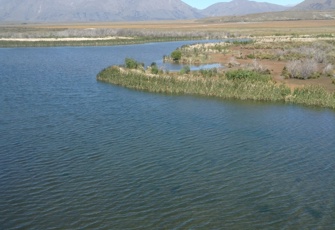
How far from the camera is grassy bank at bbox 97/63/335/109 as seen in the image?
98.2ft

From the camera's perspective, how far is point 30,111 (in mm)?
26188

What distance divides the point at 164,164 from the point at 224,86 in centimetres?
1667

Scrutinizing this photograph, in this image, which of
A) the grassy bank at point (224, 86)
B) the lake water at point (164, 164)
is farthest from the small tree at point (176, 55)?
the lake water at point (164, 164)

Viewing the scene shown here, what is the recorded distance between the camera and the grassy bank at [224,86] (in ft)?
98.2

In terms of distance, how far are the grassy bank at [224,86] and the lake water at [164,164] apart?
1451 millimetres

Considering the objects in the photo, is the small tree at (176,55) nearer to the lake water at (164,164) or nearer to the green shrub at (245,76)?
the green shrub at (245,76)

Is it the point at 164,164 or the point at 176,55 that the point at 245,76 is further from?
the point at 176,55

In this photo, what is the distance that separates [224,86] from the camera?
3262 cm

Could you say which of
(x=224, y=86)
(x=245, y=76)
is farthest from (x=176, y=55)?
(x=224, y=86)

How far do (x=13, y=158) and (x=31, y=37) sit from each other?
299 ft

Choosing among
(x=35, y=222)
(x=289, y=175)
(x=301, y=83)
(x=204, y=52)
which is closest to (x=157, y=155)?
(x=289, y=175)

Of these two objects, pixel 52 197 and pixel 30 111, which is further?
pixel 30 111

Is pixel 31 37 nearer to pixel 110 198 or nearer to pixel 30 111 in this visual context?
pixel 30 111

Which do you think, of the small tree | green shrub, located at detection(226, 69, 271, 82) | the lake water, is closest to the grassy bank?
green shrub, located at detection(226, 69, 271, 82)
